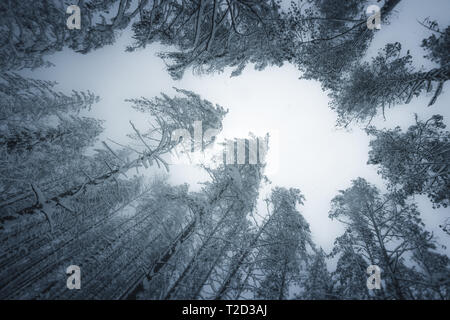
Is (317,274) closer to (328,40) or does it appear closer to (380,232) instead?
(380,232)

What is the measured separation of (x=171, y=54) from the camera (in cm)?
570

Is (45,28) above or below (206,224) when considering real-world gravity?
above

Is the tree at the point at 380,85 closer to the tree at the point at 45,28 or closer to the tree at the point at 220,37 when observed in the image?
the tree at the point at 220,37

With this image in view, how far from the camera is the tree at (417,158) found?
724cm

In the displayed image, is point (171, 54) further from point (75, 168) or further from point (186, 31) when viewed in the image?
point (75, 168)

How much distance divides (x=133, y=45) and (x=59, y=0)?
5.86 m

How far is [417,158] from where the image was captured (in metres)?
7.59

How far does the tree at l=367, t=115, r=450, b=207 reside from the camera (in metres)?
7.24

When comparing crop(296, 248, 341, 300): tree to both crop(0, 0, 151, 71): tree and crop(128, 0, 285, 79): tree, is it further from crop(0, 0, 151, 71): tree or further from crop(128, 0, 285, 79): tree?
crop(0, 0, 151, 71): tree
